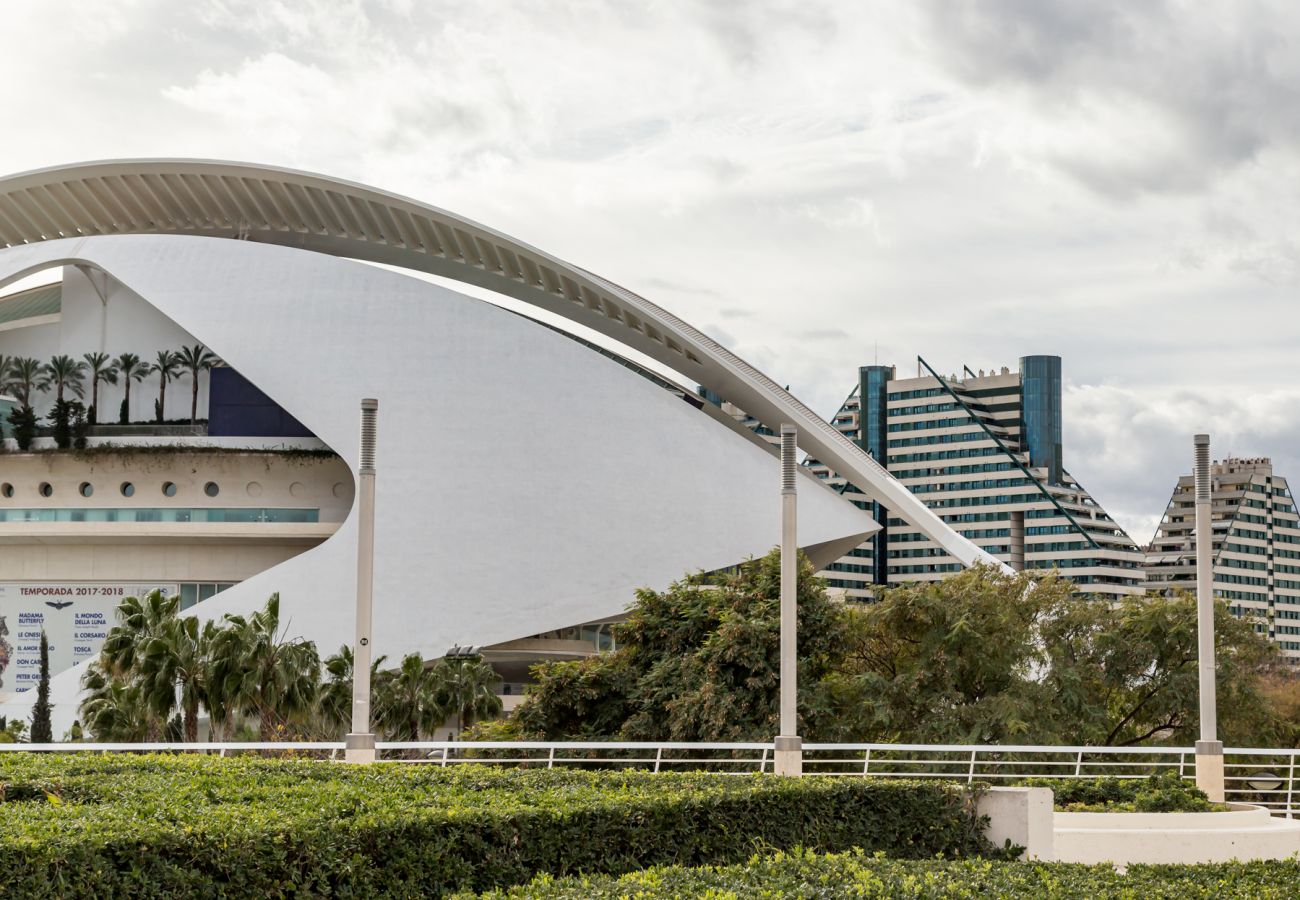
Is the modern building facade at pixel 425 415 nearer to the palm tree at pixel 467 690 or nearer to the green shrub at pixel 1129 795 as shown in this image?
the palm tree at pixel 467 690

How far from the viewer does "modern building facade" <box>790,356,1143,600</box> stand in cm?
15250

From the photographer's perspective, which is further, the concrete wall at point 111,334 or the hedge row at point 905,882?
the concrete wall at point 111,334

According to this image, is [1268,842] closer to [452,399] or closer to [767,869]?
[767,869]

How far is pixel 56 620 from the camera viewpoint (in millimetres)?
42000

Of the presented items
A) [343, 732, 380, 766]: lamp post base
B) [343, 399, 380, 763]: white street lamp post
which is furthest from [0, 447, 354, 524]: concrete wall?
[343, 732, 380, 766]: lamp post base

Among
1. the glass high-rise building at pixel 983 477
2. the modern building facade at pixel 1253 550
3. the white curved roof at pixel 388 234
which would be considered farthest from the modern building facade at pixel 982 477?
the white curved roof at pixel 388 234

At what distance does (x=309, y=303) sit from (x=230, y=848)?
123 feet

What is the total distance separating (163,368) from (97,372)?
193cm

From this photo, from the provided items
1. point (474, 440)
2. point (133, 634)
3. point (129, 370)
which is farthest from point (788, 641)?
point (129, 370)

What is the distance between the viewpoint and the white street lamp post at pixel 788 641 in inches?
750

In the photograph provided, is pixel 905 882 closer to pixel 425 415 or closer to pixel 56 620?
pixel 425 415

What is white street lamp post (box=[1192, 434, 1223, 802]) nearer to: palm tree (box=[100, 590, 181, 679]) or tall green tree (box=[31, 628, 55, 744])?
palm tree (box=[100, 590, 181, 679])

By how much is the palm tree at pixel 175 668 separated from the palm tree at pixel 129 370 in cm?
1409

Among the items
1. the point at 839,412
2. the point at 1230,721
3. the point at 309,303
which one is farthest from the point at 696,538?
the point at 839,412
